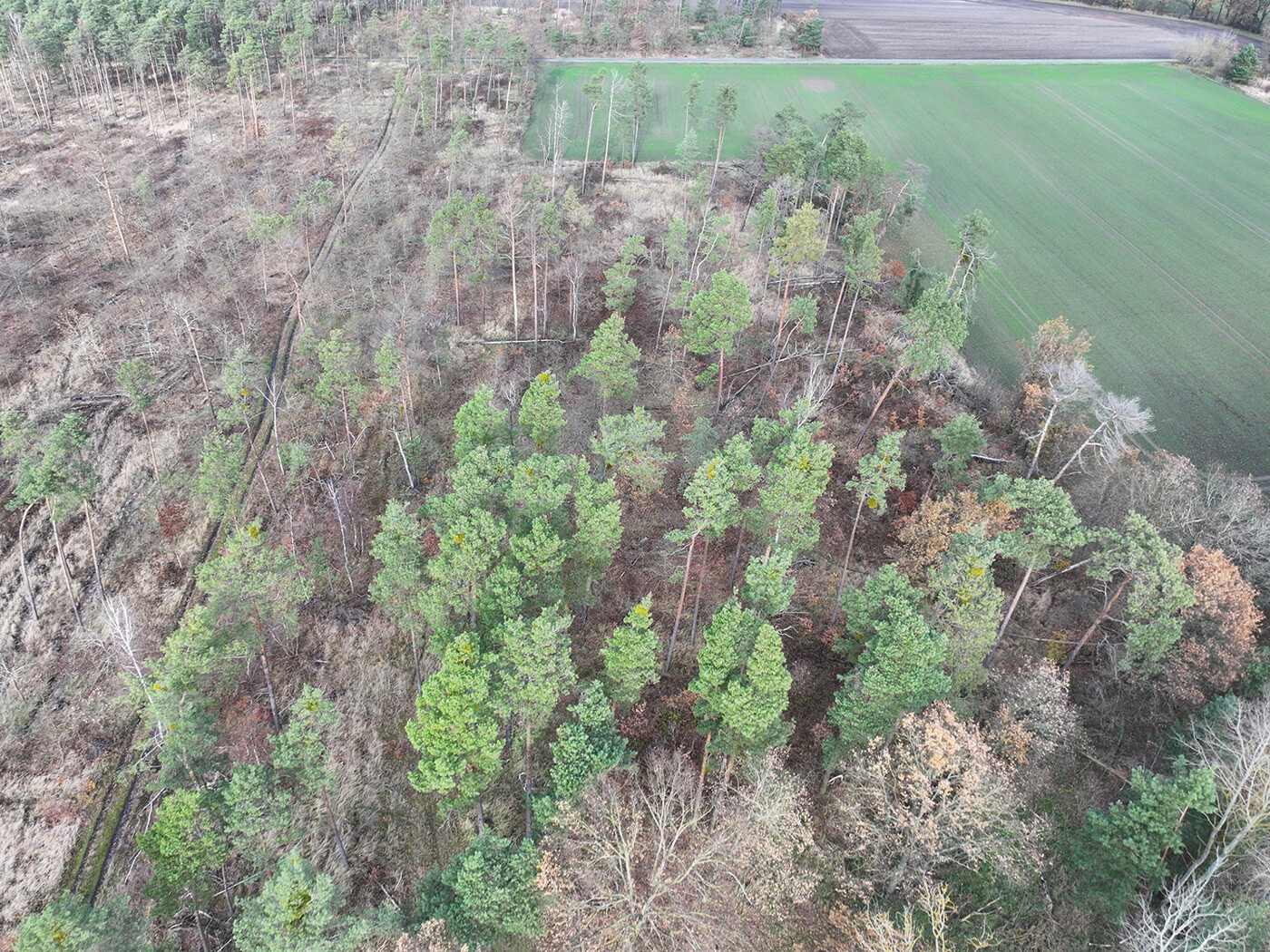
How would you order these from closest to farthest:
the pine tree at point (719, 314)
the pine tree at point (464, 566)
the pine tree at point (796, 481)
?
the pine tree at point (464, 566) → the pine tree at point (796, 481) → the pine tree at point (719, 314)

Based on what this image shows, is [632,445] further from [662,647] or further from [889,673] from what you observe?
[889,673]

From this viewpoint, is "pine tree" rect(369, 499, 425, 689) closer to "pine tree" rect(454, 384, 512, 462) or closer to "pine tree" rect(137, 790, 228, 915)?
"pine tree" rect(454, 384, 512, 462)

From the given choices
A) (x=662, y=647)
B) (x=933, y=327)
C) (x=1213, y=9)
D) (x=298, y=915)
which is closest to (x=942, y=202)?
(x=933, y=327)

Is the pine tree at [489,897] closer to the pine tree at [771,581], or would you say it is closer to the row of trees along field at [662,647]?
the row of trees along field at [662,647]

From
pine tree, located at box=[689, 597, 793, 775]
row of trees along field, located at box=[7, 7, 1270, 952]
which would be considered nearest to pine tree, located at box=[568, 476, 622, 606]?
row of trees along field, located at box=[7, 7, 1270, 952]

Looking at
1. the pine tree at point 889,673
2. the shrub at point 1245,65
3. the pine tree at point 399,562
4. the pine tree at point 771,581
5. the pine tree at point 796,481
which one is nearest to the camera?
the pine tree at point 889,673

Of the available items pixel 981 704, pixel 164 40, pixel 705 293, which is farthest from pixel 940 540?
pixel 164 40

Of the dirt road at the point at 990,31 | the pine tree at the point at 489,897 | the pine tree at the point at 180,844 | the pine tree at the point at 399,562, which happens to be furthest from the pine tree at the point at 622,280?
the dirt road at the point at 990,31
